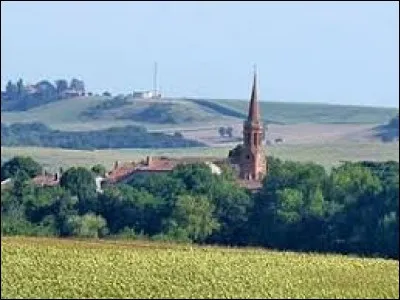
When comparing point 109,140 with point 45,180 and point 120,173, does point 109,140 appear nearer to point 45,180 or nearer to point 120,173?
point 120,173

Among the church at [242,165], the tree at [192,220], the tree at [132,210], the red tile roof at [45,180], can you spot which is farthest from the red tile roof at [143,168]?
the tree at [192,220]

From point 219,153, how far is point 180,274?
108 m

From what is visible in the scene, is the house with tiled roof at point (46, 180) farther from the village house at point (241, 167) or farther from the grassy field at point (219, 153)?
the grassy field at point (219, 153)

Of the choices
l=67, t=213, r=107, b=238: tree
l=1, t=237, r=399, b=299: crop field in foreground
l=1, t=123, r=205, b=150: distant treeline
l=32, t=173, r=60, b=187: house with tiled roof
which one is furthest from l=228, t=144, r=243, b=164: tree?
l=1, t=123, r=205, b=150: distant treeline

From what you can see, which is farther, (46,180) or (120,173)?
(120,173)

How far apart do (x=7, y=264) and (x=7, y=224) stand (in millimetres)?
35958

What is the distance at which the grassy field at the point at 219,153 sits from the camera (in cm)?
13339

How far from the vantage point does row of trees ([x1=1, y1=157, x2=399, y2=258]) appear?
64562mm

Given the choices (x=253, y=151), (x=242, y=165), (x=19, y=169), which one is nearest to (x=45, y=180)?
(x=19, y=169)

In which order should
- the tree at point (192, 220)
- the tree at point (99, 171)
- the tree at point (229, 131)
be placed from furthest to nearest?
the tree at point (229, 131), the tree at point (99, 171), the tree at point (192, 220)

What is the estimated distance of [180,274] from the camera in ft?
89.9

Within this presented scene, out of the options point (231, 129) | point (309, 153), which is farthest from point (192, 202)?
point (231, 129)

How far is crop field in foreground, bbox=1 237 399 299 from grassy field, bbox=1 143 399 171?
289 ft

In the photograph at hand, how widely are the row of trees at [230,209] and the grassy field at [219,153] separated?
4246 cm
